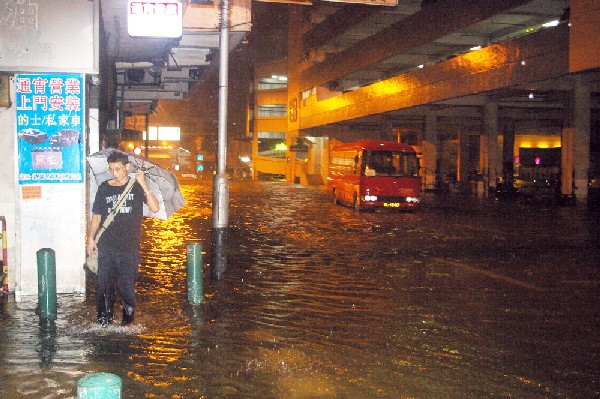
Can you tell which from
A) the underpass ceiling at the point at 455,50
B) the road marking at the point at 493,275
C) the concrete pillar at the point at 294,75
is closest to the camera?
the road marking at the point at 493,275

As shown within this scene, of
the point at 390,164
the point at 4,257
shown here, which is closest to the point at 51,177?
the point at 4,257

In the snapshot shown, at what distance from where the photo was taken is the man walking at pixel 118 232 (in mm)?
8109

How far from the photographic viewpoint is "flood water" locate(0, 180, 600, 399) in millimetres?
6453

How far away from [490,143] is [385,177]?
1426 centimetres

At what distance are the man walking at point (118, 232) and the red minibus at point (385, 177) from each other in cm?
2189

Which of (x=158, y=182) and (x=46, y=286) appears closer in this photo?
(x=46, y=286)

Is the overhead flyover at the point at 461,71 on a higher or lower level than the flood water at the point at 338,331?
higher

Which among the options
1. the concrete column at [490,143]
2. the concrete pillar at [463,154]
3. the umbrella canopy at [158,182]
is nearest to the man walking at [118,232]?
the umbrella canopy at [158,182]

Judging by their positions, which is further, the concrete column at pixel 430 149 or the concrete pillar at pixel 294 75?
the concrete pillar at pixel 294 75

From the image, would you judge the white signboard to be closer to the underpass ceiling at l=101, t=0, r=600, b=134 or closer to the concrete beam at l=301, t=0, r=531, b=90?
the underpass ceiling at l=101, t=0, r=600, b=134

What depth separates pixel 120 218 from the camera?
26.6ft

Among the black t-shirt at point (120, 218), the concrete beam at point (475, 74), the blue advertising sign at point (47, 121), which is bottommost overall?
the black t-shirt at point (120, 218)

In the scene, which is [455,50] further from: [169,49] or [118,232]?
[118,232]

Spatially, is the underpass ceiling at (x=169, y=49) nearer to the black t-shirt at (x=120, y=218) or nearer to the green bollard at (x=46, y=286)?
the black t-shirt at (x=120, y=218)
